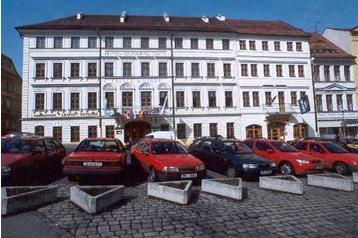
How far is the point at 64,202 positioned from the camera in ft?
28.3

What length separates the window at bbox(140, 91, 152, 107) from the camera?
3725 cm

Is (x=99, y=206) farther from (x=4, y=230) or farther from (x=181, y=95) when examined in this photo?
(x=181, y=95)

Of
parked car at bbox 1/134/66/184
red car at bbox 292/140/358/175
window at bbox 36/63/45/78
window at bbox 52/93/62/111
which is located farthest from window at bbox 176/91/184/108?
parked car at bbox 1/134/66/184

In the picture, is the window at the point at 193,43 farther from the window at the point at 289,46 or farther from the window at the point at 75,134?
the window at the point at 75,134

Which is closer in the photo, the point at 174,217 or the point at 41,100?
the point at 174,217

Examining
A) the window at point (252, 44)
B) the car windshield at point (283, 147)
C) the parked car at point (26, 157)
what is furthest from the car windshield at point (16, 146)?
the window at point (252, 44)

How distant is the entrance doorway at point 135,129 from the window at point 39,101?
913 centimetres

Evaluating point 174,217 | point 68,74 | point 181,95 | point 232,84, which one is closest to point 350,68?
point 232,84

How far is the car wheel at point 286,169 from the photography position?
46.5 feet

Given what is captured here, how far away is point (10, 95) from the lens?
167ft

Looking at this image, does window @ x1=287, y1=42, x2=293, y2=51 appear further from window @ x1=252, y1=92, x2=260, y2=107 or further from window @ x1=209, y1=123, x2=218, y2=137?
window @ x1=209, y1=123, x2=218, y2=137

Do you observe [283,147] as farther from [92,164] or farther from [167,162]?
[92,164]

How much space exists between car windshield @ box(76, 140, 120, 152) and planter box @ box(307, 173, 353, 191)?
23.7ft

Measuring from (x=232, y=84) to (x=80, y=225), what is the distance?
3372cm
